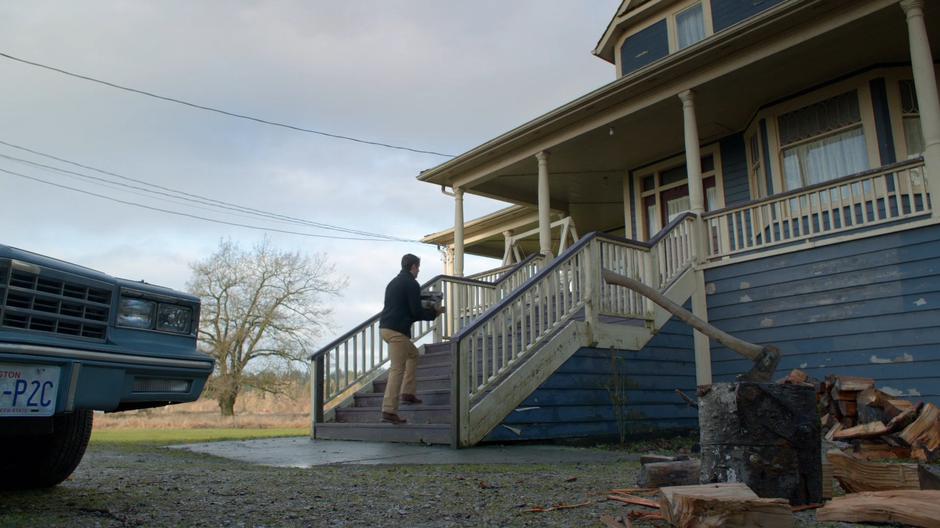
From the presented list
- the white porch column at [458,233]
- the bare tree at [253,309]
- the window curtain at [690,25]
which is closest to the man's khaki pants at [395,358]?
the white porch column at [458,233]

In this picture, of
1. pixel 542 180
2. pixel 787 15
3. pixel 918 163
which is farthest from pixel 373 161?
pixel 918 163

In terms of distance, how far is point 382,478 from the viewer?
171 inches

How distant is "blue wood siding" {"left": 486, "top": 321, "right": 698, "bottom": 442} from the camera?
6.98 metres

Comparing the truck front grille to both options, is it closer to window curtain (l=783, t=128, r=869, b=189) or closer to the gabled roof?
window curtain (l=783, t=128, r=869, b=189)

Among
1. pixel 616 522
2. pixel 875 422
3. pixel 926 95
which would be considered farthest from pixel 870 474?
pixel 926 95

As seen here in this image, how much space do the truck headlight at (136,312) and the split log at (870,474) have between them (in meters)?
3.57

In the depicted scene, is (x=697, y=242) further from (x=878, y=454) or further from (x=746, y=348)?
(x=746, y=348)

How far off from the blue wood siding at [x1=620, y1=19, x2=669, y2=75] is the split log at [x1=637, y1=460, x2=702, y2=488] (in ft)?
37.8

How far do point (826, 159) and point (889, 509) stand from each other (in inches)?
332

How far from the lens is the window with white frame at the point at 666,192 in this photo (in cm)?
1212

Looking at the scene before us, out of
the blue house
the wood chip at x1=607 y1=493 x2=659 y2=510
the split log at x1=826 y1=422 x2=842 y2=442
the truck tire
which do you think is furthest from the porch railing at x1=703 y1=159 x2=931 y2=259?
the truck tire

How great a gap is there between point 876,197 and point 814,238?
2.65ft

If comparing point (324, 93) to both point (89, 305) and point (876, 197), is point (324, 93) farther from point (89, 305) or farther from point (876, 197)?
point (89, 305)

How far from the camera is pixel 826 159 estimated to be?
31.8ft
